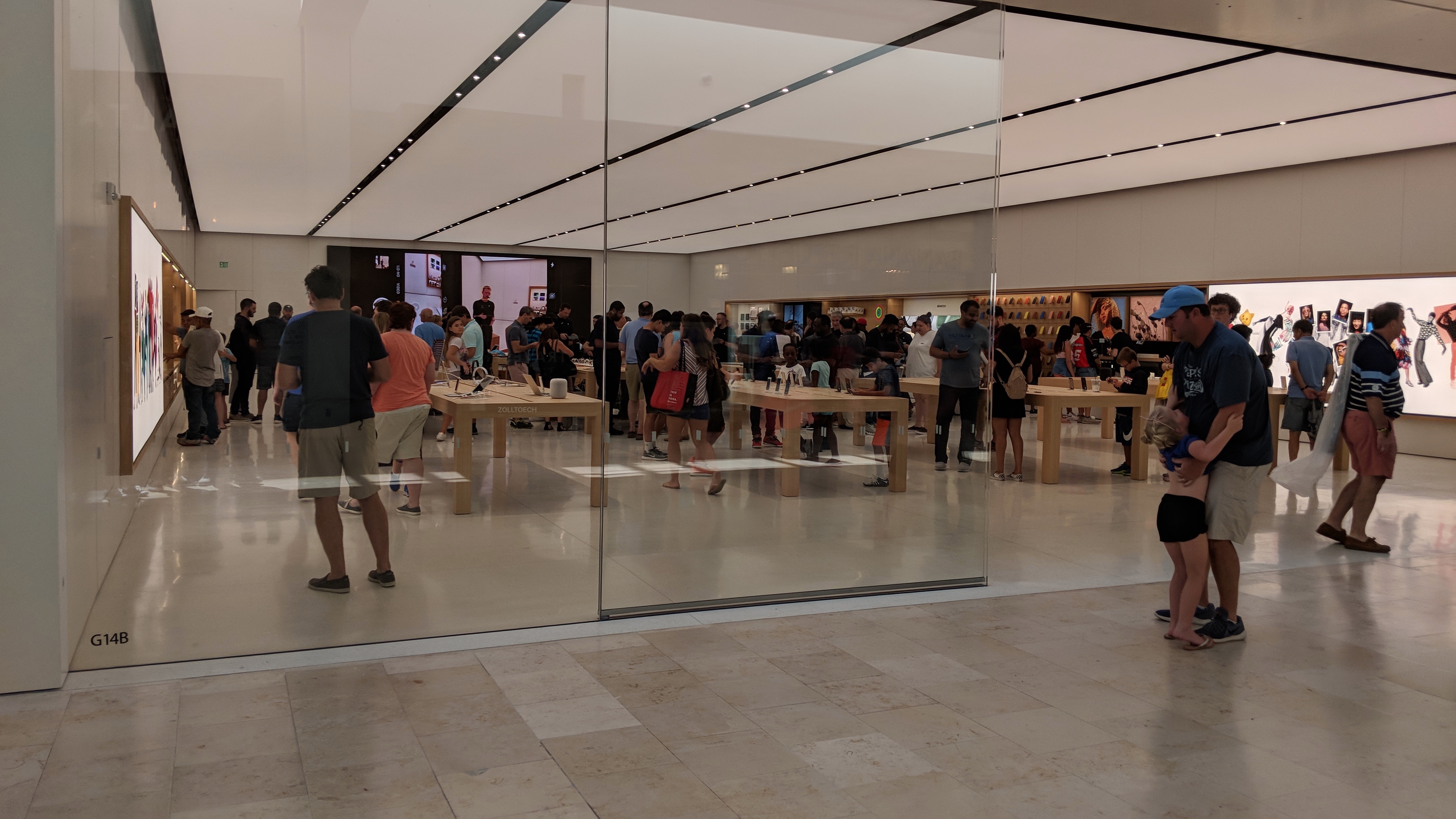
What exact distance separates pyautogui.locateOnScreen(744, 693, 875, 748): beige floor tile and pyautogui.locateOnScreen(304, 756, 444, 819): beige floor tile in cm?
117

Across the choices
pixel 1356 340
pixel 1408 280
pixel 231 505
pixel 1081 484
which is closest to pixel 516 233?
pixel 231 505

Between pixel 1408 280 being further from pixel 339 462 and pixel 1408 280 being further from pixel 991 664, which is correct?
pixel 339 462

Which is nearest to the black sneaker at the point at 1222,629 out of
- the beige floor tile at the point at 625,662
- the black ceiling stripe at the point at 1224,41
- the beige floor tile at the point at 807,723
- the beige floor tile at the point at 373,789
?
the beige floor tile at the point at 807,723

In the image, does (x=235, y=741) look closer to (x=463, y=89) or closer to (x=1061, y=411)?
(x=463, y=89)

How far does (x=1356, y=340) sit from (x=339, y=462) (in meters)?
6.57

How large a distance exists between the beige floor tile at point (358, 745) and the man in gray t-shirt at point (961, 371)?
3506 mm

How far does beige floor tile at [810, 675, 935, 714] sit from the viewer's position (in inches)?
147

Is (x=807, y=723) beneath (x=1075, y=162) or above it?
beneath

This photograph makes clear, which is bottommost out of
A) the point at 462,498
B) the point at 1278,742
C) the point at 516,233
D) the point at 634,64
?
the point at 1278,742

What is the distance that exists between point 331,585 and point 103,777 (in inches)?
59.6

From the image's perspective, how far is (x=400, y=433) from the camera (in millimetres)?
4629

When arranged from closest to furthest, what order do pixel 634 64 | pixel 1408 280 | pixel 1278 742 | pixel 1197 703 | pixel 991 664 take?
pixel 1278 742
pixel 1197 703
pixel 991 664
pixel 634 64
pixel 1408 280

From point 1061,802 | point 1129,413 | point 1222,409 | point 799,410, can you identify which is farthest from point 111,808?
point 1129,413

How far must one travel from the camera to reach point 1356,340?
6.71 m
